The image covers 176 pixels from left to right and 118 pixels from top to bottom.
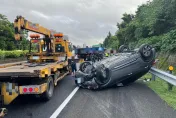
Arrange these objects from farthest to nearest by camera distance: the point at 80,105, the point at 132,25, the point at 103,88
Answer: the point at 132,25 < the point at 103,88 < the point at 80,105

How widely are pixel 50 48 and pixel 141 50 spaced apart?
502 cm

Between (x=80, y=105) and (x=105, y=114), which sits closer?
(x=105, y=114)

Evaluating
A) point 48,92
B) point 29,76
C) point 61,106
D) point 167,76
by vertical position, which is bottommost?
point 61,106

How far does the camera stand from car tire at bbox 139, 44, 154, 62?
9.86 m

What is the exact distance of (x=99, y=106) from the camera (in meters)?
6.55

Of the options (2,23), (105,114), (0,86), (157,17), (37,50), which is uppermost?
(2,23)

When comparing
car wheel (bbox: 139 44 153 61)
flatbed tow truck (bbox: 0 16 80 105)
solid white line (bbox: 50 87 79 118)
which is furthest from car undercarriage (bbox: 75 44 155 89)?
flatbed tow truck (bbox: 0 16 80 105)

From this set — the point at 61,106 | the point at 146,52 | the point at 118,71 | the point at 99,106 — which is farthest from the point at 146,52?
the point at 61,106

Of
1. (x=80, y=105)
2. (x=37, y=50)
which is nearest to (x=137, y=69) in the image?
(x=80, y=105)

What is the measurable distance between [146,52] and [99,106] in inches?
174

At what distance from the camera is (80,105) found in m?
6.67

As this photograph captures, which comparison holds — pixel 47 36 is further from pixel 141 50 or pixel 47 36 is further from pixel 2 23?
pixel 2 23

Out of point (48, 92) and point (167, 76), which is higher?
point (167, 76)

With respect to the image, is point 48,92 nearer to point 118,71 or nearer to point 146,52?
point 118,71
